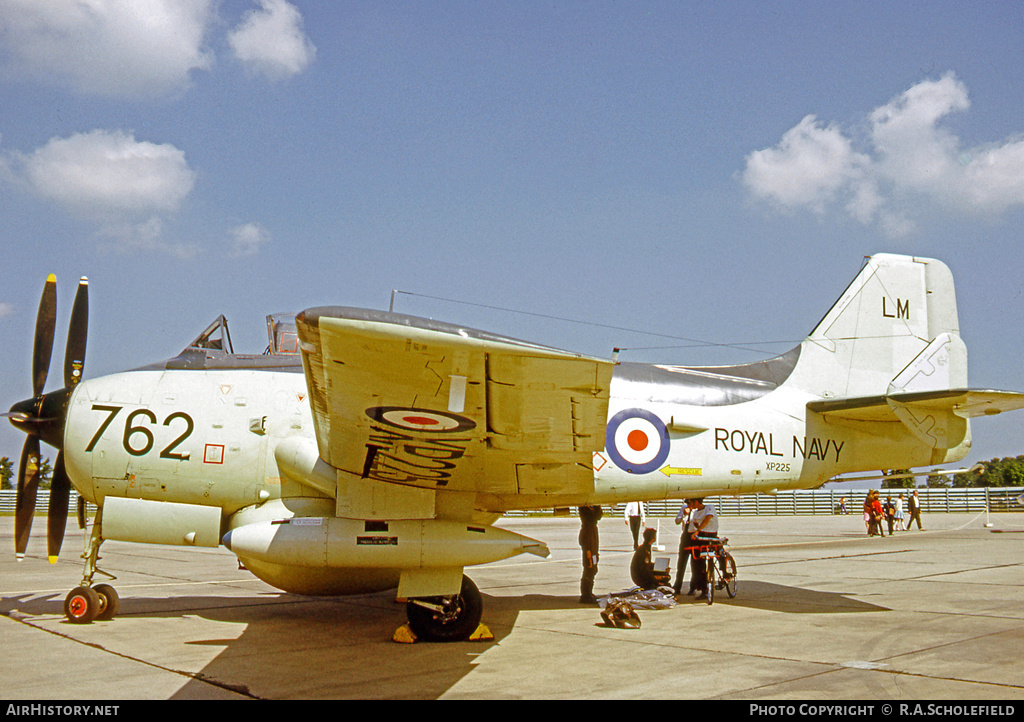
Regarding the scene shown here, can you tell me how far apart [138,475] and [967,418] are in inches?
401

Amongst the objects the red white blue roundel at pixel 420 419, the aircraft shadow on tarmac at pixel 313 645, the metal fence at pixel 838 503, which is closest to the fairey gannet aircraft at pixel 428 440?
the red white blue roundel at pixel 420 419

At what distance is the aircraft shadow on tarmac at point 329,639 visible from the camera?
19.2 feet

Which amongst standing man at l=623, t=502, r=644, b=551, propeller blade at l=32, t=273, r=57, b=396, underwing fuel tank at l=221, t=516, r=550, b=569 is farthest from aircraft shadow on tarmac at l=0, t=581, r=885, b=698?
propeller blade at l=32, t=273, r=57, b=396

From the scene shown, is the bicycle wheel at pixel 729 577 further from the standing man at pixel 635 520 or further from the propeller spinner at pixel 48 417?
the propeller spinner at pixel 48 417

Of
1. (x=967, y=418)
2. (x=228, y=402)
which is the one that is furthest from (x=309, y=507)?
(x=967, y=418)

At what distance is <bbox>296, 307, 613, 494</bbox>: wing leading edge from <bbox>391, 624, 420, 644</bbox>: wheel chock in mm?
1468

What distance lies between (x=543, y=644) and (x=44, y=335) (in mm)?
7146

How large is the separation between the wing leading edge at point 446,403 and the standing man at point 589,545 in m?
2.49

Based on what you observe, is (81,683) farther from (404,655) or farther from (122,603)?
(122,603)

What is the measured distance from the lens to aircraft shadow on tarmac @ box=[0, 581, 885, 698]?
5.86 m

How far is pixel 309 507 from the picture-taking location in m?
8.22

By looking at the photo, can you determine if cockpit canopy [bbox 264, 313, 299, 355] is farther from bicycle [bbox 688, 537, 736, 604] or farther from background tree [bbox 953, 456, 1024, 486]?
background tree [bbox 953, 456, 1024, 486]

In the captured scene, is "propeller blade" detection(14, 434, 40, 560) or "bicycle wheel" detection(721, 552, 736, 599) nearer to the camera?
"propeller blade" detection(14, 434, 40, 560)

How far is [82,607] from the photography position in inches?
332
